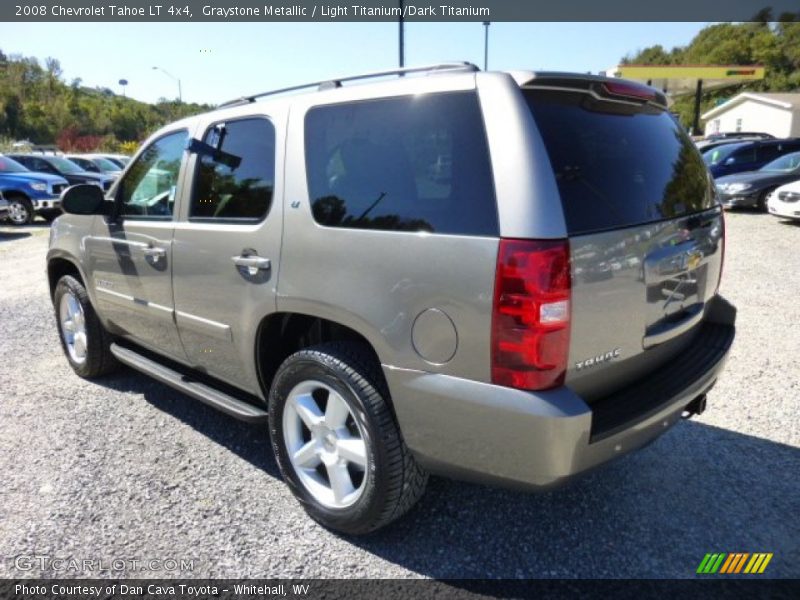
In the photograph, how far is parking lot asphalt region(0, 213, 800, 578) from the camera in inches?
96.8

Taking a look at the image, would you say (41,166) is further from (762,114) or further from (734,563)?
(762,114)

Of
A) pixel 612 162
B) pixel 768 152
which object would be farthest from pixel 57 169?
pixel 768 152

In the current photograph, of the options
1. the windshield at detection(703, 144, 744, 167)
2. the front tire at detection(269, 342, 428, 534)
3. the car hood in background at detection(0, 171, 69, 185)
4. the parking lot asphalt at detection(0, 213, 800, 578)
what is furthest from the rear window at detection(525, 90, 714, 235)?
the car hood in background at detection(0, 171, 69, 185)

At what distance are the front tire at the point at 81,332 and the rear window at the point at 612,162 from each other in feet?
11.7

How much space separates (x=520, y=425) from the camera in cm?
196

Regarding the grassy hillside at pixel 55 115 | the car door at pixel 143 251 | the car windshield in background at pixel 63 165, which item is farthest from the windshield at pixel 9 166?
the grassy hillside at pixel 55 115

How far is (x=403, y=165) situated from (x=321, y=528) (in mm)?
1698

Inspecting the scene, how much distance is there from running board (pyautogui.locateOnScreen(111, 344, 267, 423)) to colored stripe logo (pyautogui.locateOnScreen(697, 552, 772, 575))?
2088mm

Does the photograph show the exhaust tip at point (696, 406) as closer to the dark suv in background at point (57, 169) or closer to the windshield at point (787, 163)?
the windshield at point (787, 163)

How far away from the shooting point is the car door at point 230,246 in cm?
272

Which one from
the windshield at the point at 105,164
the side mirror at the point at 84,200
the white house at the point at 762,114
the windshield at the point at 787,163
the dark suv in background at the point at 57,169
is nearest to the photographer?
the side mirror at the point at 84,200

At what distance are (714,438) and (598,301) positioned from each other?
199 cm

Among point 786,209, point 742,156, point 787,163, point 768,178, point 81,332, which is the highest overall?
point 742,156

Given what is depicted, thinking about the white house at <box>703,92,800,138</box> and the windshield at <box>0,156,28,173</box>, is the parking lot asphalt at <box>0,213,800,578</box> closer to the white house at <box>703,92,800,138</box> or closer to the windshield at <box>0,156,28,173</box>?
the windshield at <box>0,156,28,173</box>
